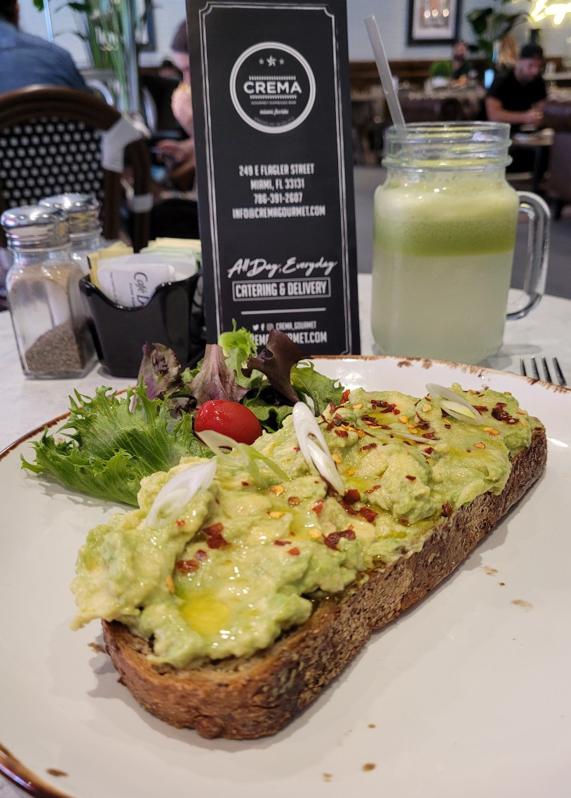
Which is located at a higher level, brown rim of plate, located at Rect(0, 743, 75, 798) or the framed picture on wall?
the framed picture on wall

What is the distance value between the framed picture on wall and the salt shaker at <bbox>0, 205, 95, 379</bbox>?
16.6 m

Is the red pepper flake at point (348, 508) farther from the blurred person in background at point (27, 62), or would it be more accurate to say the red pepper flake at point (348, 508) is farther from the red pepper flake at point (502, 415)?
the blurred person in background at point (27, 62)

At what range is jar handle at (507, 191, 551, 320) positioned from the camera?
2.25 meters

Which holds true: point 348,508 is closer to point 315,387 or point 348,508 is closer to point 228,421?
point 228,421

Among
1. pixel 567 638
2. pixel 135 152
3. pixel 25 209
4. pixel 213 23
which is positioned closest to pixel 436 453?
pixel 567 638

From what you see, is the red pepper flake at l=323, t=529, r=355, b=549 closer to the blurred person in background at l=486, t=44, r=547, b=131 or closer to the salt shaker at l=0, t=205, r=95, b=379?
the salt shaker at l=0, t=205, r=95, b=379

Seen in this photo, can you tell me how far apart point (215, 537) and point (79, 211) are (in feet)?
5.83

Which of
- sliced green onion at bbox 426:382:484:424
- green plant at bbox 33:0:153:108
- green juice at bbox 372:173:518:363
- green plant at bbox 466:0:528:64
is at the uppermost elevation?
green plant at bbox 466:0:528:64

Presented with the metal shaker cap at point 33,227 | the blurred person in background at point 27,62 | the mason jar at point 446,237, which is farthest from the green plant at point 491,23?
the metal shaker cap at point 33,227

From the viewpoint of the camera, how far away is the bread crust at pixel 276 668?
0.99m

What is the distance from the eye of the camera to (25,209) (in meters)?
2.20

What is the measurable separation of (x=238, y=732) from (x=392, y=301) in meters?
1.52

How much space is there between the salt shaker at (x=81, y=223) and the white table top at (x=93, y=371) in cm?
45

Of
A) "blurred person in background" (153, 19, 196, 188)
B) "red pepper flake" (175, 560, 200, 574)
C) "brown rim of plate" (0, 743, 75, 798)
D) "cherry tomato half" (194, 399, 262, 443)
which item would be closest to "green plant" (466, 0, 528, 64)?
"blurred person in background" (153, 19, 196, 188)
